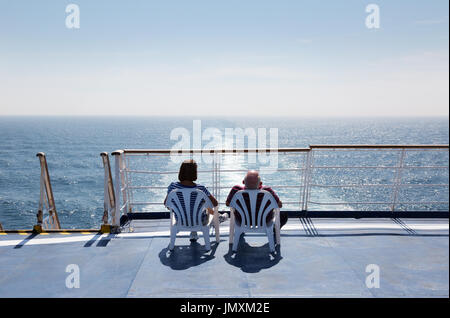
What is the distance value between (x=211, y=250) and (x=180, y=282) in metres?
0.83

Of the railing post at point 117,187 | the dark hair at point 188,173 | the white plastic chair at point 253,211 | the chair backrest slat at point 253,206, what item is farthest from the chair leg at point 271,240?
the railing post at point 117,187

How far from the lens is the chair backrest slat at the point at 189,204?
12.2 ft

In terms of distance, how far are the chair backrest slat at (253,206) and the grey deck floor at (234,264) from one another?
0.46 meters

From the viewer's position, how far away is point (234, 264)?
3.62m

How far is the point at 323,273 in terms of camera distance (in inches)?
136

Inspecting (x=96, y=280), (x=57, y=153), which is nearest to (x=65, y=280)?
(x=96, y=280)

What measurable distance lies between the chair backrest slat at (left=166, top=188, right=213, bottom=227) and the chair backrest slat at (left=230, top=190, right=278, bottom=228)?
352 mm

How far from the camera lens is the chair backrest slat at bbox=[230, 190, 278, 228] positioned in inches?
144

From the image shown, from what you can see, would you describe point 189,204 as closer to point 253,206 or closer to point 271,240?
point 253,206

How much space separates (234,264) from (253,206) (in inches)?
27.2

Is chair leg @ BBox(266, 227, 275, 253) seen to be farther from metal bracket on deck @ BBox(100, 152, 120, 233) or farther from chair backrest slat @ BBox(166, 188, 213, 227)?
metal bracket on deck @ BBox(100, 152, 120, 233)

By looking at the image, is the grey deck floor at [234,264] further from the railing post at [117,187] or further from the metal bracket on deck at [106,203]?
the railing post at [117,187]

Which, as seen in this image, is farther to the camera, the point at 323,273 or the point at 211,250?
the point at 211,250
